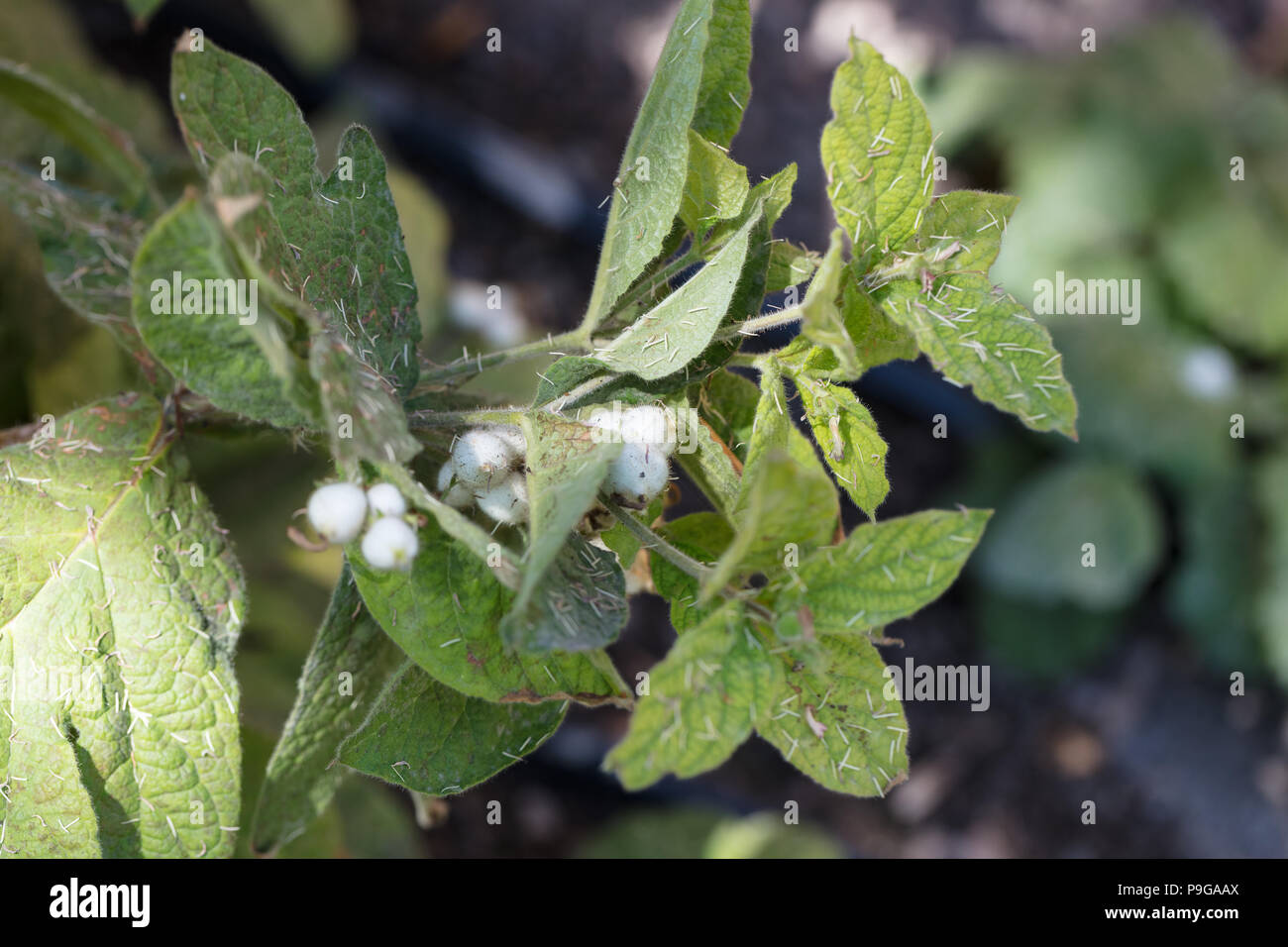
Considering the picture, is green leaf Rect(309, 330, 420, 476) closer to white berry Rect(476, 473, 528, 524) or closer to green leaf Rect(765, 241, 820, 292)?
white berry Rect(476, 473, 528, 524)

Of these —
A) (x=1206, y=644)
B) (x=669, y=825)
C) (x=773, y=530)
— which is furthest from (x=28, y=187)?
(x=1206, y=644)

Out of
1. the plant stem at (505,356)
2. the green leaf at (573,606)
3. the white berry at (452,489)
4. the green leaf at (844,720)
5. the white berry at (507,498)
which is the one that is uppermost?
the plant stem at (505,356)

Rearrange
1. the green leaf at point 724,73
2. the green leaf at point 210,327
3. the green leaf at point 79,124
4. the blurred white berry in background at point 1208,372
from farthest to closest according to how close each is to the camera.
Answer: the blurred white berry in background at point 1208,372 < the green leaf at point 79,124 < the green leaf at point 724,73 < the green leaf at point 210,327

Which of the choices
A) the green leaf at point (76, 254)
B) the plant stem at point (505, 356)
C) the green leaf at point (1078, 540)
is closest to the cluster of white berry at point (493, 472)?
the plant stem at point (505, 356)

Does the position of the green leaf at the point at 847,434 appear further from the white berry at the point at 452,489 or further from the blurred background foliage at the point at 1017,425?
the blurred background foliage at the point at 1017,425

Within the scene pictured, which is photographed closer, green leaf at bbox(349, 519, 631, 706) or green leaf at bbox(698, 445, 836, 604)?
green leaf at bbox(698, 445, 836, 604)

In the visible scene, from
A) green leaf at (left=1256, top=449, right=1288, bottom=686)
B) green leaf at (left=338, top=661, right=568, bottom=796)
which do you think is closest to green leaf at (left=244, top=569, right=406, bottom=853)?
green leaf at (left=338, top=661, right=568, bottom=796)
